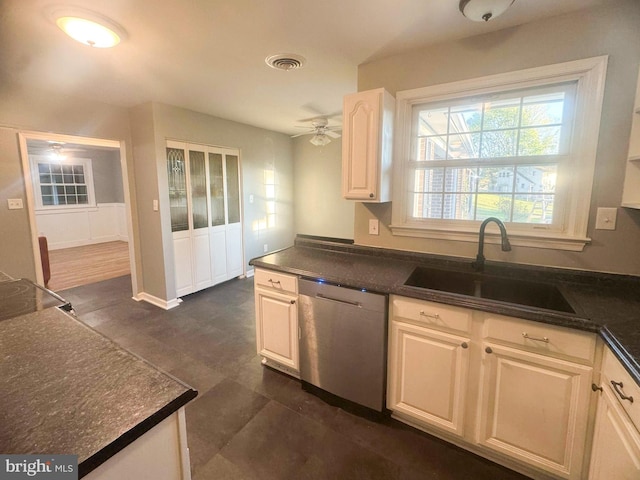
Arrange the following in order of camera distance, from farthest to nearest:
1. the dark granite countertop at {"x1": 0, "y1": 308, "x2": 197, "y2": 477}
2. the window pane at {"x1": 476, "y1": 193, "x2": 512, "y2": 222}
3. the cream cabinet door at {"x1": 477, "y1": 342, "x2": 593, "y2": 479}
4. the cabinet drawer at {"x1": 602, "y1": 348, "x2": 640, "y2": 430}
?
the window pane at {"x1": 476, "y1": 193, "x2": 512, "y2": 222} → the cream cabinet door at {"x1": 477, "y1": 342, "x2": 593, "y2": 479} → the cabinet drawer at {"x1": 602, "y1": 348, "x2": 640, "y2": 430} → the dark granite countertop at {"x1": 0, "y1": 308, "x2": 197, "y2": 477}

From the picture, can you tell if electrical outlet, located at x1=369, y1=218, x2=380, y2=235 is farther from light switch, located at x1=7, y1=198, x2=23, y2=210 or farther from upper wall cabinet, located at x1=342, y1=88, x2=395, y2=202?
light switch, located at x1=7, y1=198, x2=23, y2=210

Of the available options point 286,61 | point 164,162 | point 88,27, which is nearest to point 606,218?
point 286,61

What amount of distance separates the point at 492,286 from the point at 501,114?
1102mm

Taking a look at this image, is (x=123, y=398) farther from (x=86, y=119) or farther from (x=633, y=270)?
(x=86, y=119)

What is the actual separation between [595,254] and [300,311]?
1.78 metres

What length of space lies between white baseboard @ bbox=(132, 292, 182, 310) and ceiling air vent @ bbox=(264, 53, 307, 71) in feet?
9.39

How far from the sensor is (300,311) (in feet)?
6.69

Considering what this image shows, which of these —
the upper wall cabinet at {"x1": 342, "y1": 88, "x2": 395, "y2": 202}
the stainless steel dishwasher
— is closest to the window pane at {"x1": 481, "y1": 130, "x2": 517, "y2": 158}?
the upper wall cabinet at {"x1": 342, "y1": 88, "x2": 395, "y2": 202}

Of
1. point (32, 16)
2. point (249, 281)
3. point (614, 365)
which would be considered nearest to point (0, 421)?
point (614, 365)

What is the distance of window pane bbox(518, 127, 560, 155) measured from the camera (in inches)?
70.8

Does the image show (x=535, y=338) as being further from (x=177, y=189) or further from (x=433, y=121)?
(x=177, y=189)

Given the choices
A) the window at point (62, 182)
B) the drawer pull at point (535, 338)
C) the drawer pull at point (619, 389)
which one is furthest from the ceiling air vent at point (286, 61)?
the window at point (62, 182)

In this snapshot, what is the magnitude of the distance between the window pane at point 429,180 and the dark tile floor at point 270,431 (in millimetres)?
1602

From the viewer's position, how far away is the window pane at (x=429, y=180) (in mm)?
2178
